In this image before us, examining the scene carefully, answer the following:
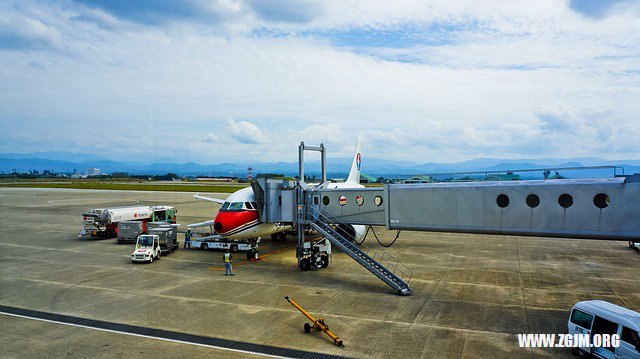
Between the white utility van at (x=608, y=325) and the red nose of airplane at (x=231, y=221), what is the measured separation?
20.5m

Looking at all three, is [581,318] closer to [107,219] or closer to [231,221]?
[231,221]

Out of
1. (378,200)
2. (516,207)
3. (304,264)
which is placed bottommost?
(304,264)

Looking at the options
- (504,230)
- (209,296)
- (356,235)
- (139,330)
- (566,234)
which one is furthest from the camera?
(356,235)

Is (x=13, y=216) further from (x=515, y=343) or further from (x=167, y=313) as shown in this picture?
(x=515, y=343)

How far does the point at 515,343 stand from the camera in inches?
599

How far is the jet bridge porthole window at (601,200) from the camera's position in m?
16.9

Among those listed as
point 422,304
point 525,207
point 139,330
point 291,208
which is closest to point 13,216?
point 291,208

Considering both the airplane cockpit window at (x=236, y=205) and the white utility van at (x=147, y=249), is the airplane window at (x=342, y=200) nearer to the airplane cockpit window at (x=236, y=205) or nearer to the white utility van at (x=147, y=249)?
the airplane cockpit window at (x=236, y=205)

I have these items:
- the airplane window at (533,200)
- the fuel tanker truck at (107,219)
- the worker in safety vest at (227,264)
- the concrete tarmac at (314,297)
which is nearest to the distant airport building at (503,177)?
the airplane window at (533,200)

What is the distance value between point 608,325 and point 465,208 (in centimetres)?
786

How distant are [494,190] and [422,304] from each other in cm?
634

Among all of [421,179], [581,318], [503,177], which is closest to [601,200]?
[503,177]

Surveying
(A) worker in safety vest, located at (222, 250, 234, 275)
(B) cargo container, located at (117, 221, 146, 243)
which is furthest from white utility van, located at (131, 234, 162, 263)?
(B) cargo container, located at (117, 221, 146, 243)

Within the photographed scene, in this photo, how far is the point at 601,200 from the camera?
1697 cm
